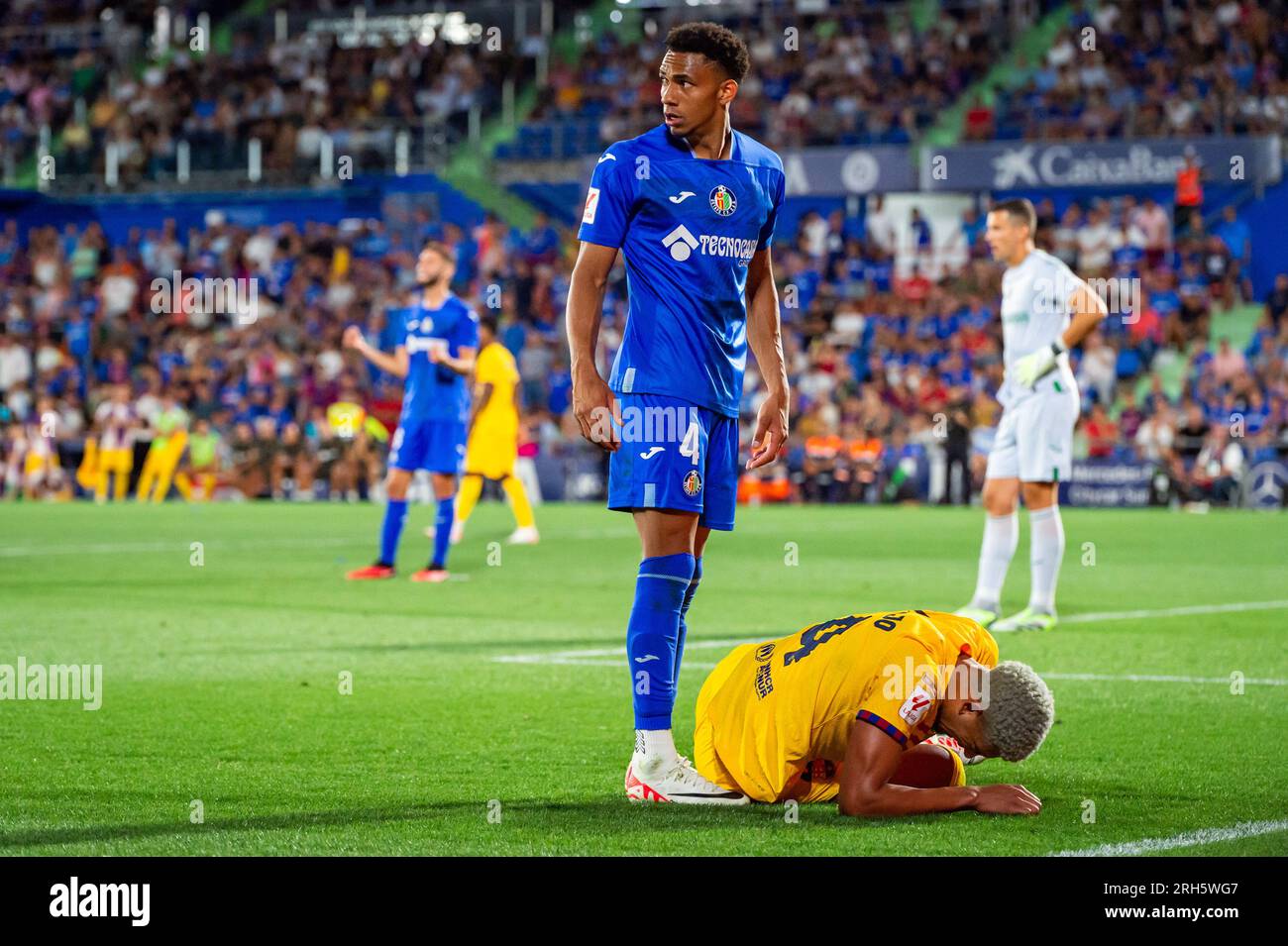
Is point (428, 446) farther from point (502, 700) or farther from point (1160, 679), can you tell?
point (1160, 679)

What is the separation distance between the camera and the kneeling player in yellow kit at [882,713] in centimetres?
551

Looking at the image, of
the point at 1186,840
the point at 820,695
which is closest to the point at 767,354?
the point at 820,695

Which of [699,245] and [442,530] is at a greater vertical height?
[699,245]

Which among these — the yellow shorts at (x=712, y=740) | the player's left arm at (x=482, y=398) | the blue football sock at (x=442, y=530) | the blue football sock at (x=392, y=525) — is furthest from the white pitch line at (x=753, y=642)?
the player's left arm at (x=482, y=398)

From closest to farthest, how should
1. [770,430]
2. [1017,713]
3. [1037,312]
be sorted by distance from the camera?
1. [1017,713]
2. [770,430]
3. [1037,312]

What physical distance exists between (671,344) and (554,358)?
27.8m

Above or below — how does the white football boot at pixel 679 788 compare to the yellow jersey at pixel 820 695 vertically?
below

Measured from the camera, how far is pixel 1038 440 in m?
11.9

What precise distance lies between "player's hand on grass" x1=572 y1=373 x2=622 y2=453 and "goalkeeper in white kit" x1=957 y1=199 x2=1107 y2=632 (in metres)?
6.15

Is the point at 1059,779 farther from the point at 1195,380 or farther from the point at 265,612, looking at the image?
the point at 1195,380

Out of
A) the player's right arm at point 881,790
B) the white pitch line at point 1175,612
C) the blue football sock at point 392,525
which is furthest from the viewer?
the blue football sock at point 392,525

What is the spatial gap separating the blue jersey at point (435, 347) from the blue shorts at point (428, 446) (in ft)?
0.20

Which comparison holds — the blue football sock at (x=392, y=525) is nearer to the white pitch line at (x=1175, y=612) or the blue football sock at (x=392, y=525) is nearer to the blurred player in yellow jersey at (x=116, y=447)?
the white pitch line at (x=1175, y=612)
